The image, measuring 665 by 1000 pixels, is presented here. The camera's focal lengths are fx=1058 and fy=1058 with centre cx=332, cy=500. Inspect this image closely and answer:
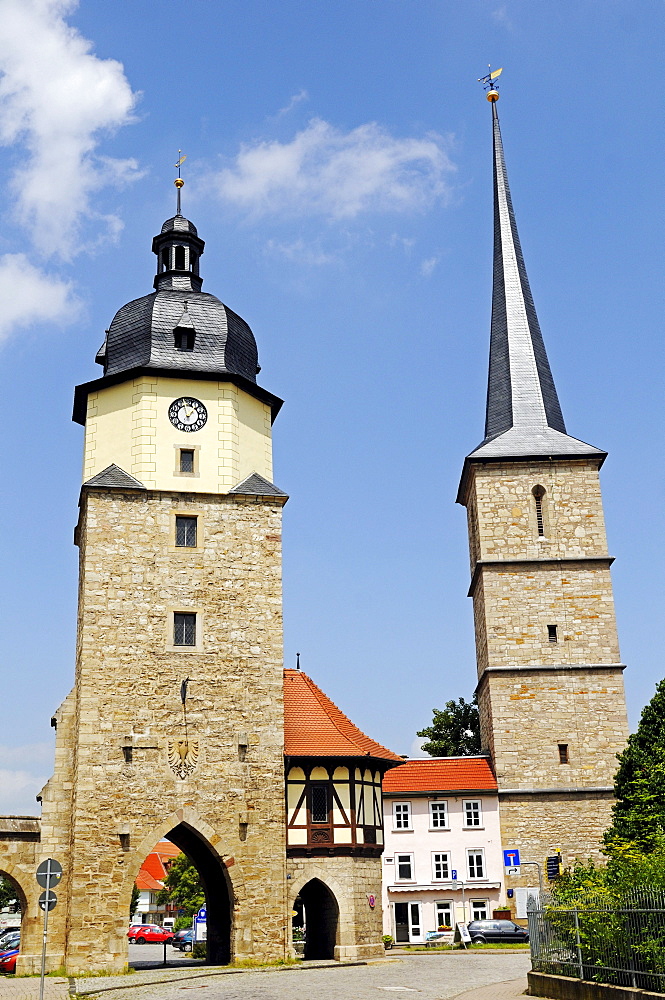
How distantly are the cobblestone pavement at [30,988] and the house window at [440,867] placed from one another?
14880 mm

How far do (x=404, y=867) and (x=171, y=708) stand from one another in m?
14.1

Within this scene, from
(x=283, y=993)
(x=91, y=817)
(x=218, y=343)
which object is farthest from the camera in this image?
(x=218, y=343)

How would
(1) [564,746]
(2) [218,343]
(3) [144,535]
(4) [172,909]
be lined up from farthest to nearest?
(4) [172,909] < (1) [564,746] < (2) [218,343] < (3) [144,535]

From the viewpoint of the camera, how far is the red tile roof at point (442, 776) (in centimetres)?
3350

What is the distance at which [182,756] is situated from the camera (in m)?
23.4

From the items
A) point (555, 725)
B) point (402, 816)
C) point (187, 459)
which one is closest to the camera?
point (187, 459)

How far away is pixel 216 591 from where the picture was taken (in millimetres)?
24969

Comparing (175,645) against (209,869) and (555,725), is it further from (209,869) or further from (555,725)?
(555,725)

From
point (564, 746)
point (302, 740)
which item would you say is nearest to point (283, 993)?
point (302, 740)

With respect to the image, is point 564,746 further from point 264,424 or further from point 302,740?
point 264,424

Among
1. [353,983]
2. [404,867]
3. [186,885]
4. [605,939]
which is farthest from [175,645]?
[186,885]

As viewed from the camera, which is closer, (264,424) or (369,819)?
(369,819)

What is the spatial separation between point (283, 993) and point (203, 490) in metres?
12.3

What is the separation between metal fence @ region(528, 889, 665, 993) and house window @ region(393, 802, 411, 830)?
18380 mm
